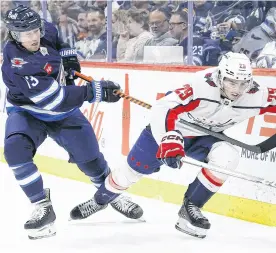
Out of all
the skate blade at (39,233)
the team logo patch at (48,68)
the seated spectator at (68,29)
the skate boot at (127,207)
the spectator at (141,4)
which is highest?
the spectator at (141,4)

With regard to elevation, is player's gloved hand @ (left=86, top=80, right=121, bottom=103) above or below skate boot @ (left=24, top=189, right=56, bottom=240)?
above

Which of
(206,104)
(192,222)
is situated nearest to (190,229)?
(192,222)

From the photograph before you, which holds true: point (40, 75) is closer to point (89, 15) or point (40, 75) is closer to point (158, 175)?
point (158, 175)

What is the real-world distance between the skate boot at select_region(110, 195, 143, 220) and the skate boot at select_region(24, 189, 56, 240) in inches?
20.1

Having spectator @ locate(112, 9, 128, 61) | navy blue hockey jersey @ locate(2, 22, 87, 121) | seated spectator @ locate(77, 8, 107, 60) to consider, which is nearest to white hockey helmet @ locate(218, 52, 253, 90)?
navy blue hockey jersey @ locate(2, 22, 87, 121)

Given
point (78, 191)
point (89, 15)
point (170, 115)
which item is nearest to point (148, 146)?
point (170, 115)

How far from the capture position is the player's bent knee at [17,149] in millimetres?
3473

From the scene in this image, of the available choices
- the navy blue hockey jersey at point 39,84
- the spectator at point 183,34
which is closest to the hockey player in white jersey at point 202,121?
the navy blue hockey jersey at point 39,84

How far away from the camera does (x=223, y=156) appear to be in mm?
3363

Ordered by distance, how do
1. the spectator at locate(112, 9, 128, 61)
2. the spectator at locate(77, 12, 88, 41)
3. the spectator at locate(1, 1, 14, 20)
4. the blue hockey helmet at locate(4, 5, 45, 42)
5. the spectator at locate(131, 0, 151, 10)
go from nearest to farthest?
the blue hockey helmet at locate(4, 5, 45, 42) → the spectator at locate(131, 0, 151, 10) → the spectator at locate(112, 9, 128, 61) → the spectator at locate(77, 12, 88, 41) → the spectator at locate(1, 1, 14, 20)

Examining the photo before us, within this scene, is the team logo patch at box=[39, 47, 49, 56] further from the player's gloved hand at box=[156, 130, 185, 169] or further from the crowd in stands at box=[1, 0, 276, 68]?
the crowd in stands at box=[1, 0, 276, 68]

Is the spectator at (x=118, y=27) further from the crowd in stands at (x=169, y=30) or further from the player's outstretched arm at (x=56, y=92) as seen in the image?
the player's outstretched arm at (x=56, y=92)

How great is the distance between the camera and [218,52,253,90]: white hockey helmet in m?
3.12

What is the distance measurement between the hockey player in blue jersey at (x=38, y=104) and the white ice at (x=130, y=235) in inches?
5.1
